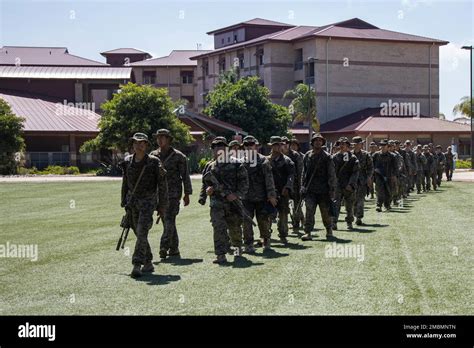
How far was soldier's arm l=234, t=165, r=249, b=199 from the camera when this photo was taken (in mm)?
14570

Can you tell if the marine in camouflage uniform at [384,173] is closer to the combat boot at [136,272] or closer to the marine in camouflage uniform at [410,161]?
the marine in camouflage uniform at [410,161]

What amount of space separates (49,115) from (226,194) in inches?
2250

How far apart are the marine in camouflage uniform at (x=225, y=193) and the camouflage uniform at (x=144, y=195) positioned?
1439mm

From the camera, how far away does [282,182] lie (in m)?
17.1

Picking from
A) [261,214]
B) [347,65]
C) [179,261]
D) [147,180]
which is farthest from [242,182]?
[347,65]

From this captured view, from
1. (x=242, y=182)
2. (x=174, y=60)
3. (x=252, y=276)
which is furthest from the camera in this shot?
(x=174, y=60)

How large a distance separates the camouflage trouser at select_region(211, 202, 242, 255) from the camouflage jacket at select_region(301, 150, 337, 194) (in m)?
2.93

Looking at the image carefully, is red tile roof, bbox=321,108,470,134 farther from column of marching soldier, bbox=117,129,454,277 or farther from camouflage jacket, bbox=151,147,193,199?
camouflage jacket, bbox=151,147,193,199

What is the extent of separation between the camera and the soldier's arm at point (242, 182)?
574 inches

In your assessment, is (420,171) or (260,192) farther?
(420,171)

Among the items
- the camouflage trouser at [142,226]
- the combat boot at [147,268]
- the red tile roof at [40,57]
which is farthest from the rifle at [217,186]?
the red tile roof at [40,57]

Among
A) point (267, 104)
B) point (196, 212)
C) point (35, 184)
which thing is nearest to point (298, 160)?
point (196, 212)

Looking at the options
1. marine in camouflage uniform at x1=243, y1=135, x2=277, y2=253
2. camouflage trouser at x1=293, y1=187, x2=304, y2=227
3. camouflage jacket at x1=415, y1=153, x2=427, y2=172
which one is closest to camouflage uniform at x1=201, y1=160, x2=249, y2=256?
marine in camouflage uniform at x1=243, y1=135, x2=277, y2=253

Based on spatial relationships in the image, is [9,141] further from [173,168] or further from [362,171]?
[173,168]
